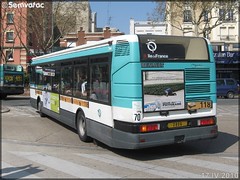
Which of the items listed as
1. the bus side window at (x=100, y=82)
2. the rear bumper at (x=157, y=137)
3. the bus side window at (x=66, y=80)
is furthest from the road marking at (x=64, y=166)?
the bus side window at (x=66, y=80)

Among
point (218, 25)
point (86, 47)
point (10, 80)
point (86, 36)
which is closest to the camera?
point (86, 47)

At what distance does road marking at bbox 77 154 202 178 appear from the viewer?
5969mm

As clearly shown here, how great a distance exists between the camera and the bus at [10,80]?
24328 mm

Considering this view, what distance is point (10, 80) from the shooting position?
24.7 meters

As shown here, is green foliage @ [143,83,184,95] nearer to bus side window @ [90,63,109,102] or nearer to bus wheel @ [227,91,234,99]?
bus side window @ [90,63,109,102]

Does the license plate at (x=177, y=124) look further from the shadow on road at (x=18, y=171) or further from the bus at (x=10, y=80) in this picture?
the bus at (x=10, y=80)

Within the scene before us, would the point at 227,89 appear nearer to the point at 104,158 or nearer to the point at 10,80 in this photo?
the point at 10,80

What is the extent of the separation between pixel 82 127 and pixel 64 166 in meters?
2.64

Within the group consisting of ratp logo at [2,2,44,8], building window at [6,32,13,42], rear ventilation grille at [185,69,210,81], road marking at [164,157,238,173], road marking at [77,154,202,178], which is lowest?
road marking at [164,157,238,173]

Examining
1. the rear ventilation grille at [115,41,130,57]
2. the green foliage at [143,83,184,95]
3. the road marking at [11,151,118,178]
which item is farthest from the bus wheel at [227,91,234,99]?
the road marking at [11,151,118,178]

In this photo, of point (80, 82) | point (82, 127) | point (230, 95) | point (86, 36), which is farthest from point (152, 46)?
point (86, 36)

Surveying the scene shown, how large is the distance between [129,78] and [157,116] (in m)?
1.03

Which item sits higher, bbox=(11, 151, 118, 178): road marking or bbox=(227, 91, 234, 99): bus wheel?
bbox=(227, 91, 234, 99): bus wheel

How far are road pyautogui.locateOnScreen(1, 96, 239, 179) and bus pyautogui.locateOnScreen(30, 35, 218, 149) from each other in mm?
419
